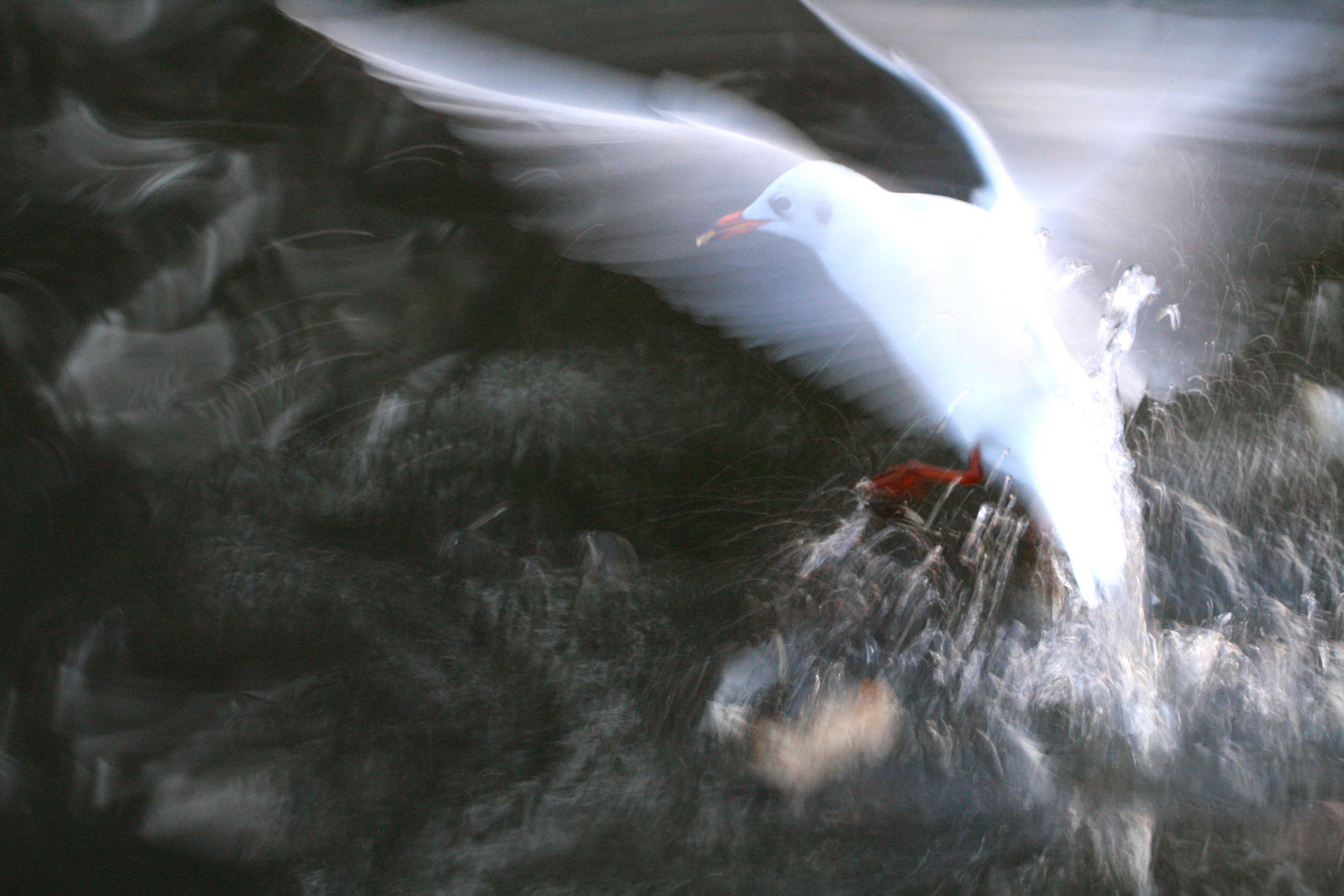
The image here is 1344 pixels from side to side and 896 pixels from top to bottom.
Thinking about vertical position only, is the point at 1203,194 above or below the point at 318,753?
above

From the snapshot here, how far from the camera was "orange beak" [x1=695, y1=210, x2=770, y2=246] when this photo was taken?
0.64 meters

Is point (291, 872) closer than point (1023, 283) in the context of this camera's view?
Yes

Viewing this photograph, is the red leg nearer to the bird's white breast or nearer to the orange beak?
the bird's white breast

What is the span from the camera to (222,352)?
587 millimetres

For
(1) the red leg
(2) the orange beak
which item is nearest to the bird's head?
(2) the orange beak

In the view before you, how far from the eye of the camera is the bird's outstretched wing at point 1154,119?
0.69 m

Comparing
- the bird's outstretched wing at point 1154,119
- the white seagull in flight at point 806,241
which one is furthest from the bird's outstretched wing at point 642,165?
the bird's outstretched wing at point 1154,119

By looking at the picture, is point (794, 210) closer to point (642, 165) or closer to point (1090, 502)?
point (642, 165)

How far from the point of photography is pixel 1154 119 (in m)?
0.76

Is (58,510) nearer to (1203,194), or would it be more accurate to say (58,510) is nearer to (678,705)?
(678,705)

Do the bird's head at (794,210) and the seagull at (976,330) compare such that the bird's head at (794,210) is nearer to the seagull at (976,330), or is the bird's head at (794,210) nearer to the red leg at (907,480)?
the seagull at (976,330)

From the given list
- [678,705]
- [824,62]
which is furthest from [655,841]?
[824,62]

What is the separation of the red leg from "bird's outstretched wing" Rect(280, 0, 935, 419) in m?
0.04

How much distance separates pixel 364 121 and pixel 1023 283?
0.42 m
